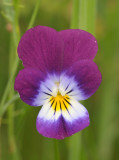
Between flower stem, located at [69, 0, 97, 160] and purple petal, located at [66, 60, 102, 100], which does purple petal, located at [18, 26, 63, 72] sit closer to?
purple petal, located at [66, 60, 102, 100]

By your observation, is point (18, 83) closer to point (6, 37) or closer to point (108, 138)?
point (6, 37)

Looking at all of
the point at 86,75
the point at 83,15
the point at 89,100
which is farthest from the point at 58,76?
the point at 89,100

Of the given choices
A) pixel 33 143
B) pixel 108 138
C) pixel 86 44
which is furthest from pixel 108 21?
pixel 86 44

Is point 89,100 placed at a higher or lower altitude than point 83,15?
lower

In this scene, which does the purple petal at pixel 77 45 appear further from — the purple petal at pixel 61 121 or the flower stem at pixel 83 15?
the flower stem at pixel 83 15

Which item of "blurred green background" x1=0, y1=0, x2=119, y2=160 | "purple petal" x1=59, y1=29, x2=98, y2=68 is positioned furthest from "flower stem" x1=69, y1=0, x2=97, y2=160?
"blurred green background" x1=0, y1=0, x2=119, y2=160

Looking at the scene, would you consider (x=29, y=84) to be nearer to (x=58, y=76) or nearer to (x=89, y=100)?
(x=58, y=76)
